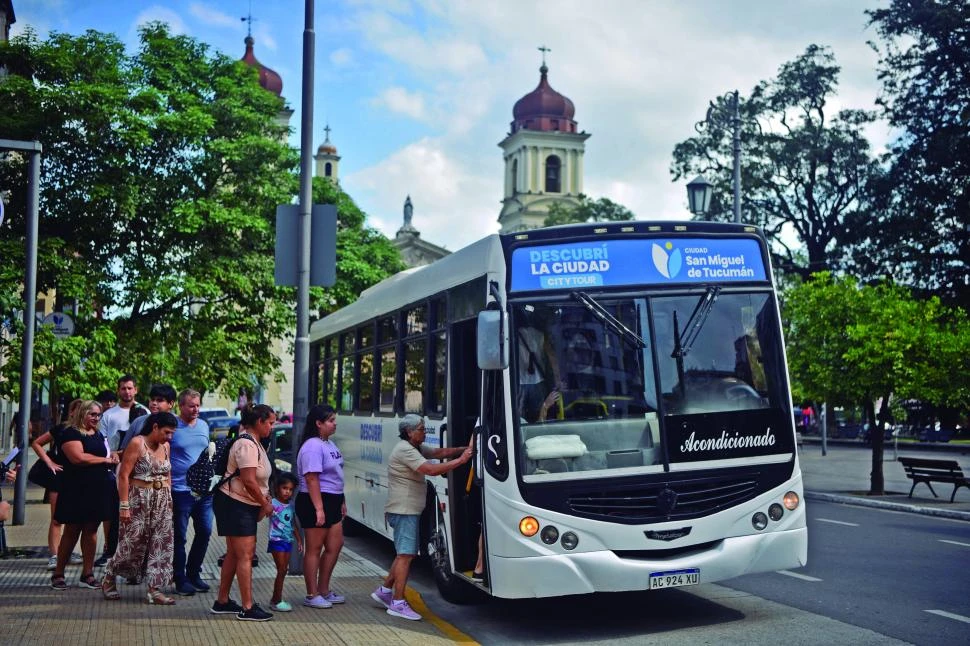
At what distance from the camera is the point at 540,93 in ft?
337

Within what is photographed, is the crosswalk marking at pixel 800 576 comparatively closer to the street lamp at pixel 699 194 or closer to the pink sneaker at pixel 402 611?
the pink sneaker at pixel 402 611

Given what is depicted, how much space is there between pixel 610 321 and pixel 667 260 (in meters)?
0.76

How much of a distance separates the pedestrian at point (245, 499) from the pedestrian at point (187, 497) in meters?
1.47

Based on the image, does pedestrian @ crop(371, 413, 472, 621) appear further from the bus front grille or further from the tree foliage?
the tree foliage

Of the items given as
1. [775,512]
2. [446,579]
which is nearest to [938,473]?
[775,512]

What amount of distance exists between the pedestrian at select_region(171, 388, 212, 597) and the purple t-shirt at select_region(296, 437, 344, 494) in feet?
4.49

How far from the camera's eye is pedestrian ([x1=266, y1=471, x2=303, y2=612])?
32.0 ft

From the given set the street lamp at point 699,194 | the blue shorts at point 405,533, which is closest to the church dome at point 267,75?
the street lamp at point 699,194

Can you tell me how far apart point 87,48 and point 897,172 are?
2953cm

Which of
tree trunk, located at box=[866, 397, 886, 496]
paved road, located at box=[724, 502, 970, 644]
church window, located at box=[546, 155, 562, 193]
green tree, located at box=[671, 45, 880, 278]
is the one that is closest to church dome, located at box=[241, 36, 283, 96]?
church window, located at box=[546, 155, 562, 193]

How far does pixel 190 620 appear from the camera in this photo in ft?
30.6

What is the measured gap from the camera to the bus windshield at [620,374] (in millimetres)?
8789

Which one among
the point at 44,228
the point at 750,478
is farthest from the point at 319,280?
the point at 44,228

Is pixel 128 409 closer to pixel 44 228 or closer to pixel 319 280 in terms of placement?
pixel 319 280
